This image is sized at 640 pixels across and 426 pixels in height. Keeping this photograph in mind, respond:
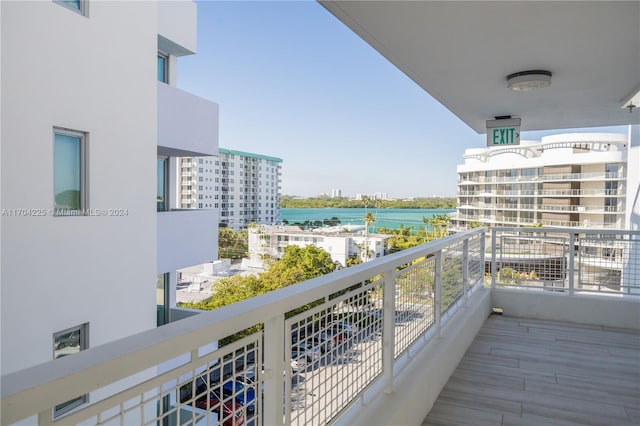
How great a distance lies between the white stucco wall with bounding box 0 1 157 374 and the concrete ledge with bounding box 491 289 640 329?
4.74 m

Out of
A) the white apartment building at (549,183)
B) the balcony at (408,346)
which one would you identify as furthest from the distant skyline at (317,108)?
the balcony at (408,346)

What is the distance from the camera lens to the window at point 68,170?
4551 millimetres

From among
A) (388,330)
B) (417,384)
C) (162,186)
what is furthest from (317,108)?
(388,330)

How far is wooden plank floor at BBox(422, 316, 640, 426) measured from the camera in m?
2.39

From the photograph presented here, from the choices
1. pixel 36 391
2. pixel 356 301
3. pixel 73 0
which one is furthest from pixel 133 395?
pixel 73 0

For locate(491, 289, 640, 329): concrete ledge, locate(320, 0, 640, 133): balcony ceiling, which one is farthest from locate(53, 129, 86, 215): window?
locate(491, 289, 640, 329): concrete ledge

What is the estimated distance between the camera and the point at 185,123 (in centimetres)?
711

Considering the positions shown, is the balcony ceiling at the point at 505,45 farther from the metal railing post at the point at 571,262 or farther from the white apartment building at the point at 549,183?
the white apartment building at the point at 549,183

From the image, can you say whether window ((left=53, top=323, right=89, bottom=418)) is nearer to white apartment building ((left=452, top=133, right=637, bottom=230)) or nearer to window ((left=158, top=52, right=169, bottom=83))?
window ((left=158, top=52, right=169, bottom=83))

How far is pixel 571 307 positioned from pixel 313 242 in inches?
1383

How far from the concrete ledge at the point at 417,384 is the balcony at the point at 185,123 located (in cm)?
529

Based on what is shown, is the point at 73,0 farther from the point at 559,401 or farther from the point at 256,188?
the point at 256,188

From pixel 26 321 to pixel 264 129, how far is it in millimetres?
55646

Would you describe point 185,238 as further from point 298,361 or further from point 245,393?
point 245,393
